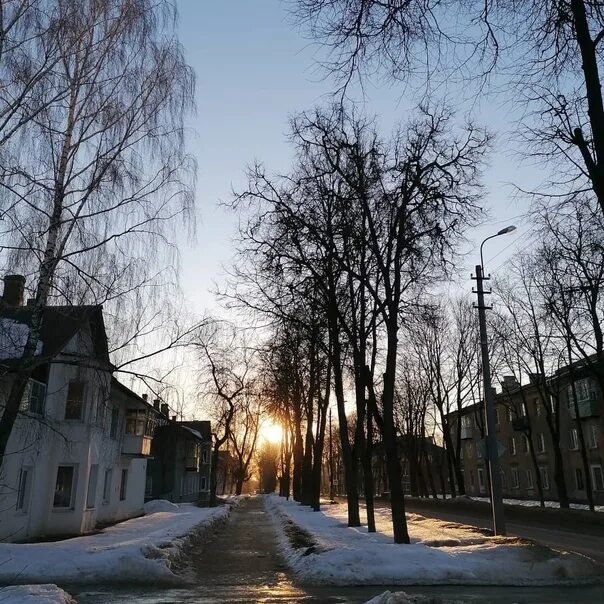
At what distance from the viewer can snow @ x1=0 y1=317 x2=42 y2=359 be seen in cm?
1103

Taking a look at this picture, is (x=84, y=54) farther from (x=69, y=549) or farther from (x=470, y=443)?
(x=470, y=443)

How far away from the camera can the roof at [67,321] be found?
11.6m

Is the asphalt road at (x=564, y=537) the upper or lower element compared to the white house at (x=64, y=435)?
lower

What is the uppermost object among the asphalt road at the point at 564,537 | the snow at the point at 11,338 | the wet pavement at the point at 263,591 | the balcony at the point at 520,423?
the balcony at the point at 520,423

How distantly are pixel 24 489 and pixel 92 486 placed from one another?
183 inches

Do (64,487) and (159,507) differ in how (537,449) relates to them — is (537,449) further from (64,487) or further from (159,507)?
(64,487)

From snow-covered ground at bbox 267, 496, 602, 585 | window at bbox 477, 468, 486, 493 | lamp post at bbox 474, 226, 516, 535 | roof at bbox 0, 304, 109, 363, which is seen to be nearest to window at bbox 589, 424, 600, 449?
window at bbox 477, 468, 486, 493

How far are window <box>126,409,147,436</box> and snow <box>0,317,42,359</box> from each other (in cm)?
1995

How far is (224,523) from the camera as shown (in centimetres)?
2823

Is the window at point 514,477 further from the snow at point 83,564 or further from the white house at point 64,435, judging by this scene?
the snow at point 83,564

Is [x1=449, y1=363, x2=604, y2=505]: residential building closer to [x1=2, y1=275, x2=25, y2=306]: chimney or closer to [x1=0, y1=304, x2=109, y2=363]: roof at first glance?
[x1=0, y1=304, x2=109, y2=363]: roof

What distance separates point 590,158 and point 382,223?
958 centimetres

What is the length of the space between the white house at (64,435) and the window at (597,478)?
108 ft

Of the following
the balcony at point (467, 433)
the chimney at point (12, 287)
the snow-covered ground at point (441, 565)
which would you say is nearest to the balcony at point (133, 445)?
the snow-covered ground at point (441, 565)
